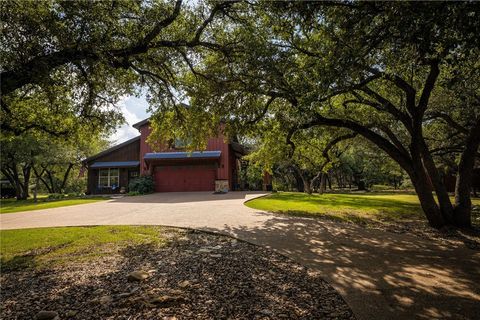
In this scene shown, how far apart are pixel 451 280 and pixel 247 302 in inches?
127

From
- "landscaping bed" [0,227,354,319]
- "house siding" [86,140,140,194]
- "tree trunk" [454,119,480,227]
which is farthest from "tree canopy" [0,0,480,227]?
"house siding" [86,140,140,194]

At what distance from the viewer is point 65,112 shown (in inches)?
363

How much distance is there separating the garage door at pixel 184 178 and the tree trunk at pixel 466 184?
62.2ft

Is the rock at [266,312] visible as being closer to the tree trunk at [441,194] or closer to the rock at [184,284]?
the rock at [184,284]

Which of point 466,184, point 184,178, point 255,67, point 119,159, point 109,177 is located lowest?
point 466,184

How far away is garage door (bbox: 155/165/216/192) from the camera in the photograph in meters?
25.0

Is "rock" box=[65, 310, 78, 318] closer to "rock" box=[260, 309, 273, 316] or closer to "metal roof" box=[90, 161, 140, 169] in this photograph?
"rock" box=[260, 309, 273, 316]

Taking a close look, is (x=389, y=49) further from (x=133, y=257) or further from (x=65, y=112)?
(x=65, y=112)

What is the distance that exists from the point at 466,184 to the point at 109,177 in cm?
2771

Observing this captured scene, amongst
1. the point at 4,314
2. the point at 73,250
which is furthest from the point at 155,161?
the point at 4,314

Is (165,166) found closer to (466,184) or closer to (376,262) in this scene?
(466,184)

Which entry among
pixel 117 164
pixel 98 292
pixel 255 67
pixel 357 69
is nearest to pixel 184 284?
pixel 98 292

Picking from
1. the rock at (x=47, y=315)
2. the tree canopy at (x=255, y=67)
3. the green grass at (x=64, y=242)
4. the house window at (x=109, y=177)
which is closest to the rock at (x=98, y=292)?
the rock at (x=47, y=315)

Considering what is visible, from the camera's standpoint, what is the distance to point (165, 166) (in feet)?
83.8
